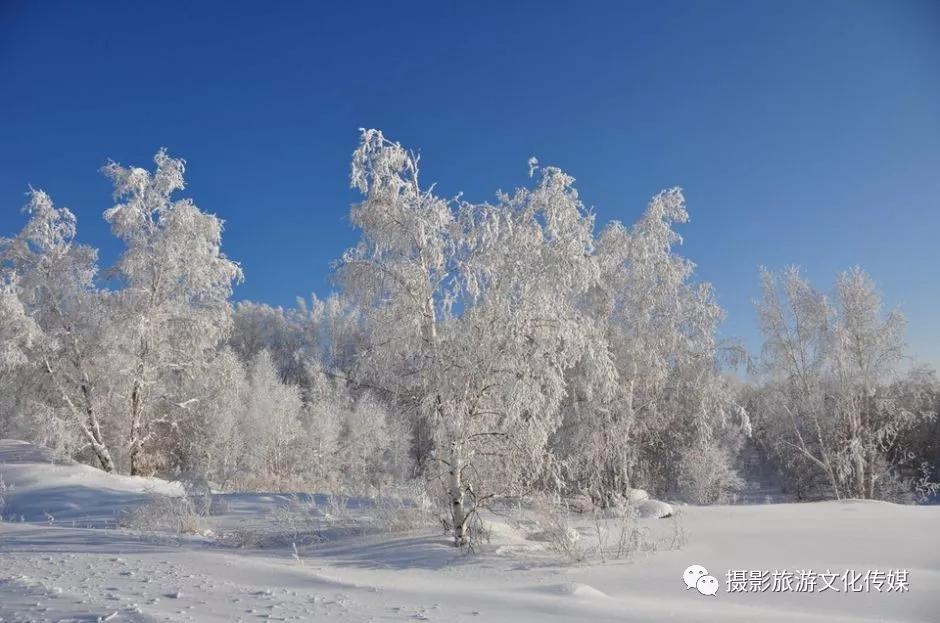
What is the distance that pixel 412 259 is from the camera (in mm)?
8375

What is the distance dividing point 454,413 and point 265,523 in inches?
192

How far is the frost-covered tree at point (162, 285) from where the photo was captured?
16.9 metres

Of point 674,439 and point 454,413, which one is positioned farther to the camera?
point 674,439

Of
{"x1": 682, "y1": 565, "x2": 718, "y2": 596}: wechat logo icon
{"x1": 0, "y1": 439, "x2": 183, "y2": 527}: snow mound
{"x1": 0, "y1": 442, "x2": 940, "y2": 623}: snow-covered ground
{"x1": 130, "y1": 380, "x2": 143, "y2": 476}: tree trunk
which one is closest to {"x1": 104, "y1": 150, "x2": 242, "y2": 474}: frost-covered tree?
{"x1": 130, "y1": 380, "x2": 143, "y2": 476}: tree trunk

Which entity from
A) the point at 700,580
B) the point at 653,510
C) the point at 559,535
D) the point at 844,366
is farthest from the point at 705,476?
the point at 700,580

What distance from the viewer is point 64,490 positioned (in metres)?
13.7

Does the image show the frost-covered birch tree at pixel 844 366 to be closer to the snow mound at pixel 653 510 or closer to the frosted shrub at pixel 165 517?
the snow mound at pixel 653 510

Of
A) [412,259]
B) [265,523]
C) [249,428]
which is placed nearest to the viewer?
[412,259]

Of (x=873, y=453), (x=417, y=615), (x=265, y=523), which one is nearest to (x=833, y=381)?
(x=873, y=453)

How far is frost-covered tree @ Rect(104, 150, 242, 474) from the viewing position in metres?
16.9

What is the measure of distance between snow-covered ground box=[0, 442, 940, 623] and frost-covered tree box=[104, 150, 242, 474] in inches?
269

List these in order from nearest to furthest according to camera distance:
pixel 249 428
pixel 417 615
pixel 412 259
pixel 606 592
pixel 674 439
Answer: pixel 417 615
pixel 606 592
pixel 412 259
pixel 674 439
pixel 249 428

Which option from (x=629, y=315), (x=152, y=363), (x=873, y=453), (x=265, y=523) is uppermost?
(x=629, y=315)

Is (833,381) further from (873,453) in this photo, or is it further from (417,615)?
(417,615)
